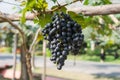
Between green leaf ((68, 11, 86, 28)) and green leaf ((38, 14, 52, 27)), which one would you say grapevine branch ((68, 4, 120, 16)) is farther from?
green leaf ((38, 14, 52, 27))

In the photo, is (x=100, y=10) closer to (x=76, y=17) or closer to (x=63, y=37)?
(x=76, y=17)

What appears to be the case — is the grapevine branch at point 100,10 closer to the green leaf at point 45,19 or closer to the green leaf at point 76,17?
the green leaf at point 76,17

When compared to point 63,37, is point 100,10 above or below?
above

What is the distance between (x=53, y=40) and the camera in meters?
2.16

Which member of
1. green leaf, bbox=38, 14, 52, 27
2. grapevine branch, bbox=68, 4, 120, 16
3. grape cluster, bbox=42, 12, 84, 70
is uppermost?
grapevine branch, bbox=68, 4, 120, 16

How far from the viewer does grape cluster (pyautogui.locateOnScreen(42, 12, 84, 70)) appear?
208 centimetres

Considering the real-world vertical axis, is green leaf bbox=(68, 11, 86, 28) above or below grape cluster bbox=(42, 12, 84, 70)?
above

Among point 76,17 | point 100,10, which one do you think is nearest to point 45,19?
Result: point 76,17

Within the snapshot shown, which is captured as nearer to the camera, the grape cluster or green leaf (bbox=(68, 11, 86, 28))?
the grape cluster

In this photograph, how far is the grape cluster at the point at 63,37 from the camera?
208 cm

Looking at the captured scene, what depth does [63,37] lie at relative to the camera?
6.83 feet

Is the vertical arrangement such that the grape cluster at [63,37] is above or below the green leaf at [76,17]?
below

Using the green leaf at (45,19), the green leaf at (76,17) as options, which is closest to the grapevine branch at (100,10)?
the green leaf at (76,17)

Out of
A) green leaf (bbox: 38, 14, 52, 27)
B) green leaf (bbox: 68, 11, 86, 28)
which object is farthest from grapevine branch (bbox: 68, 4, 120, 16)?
green leaf (bbox: 38, 14, 52, 27)
